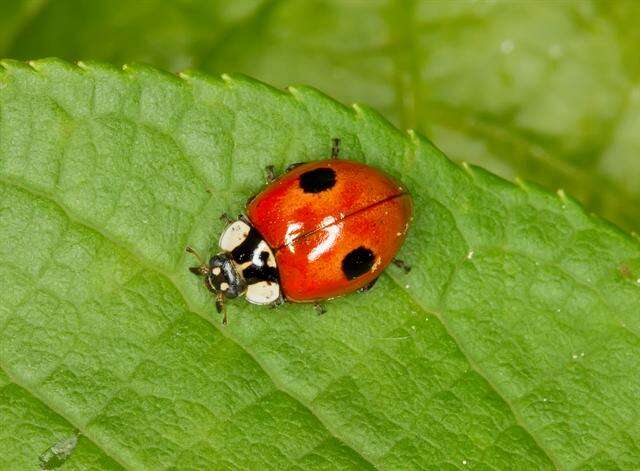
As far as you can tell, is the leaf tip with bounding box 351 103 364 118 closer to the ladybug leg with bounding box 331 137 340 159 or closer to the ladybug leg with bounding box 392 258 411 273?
the ladybug leg with bounding box 331 137 340 159

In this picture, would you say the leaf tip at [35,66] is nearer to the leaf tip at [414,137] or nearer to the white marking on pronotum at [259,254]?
the white marking on pronotum at [259,254]

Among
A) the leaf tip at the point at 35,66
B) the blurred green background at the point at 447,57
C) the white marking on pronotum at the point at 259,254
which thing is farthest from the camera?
the blurred green background at the point at 447,57

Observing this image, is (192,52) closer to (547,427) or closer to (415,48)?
(415,48)

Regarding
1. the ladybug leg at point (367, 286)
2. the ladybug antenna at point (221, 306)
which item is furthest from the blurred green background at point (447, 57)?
the ladybug antenna at point (221, 306)

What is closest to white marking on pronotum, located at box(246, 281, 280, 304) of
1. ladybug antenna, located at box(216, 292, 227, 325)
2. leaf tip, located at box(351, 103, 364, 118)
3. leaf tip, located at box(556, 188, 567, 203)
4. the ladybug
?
the ladybug

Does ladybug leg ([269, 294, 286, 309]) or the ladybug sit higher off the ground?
the ladybug

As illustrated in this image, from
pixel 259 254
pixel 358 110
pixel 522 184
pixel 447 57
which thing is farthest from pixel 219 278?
pixel 447 57

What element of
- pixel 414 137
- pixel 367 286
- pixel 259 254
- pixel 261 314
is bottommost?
pixel 261 314

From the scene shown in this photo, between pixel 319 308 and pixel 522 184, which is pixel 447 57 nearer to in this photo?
pixel 522 184
